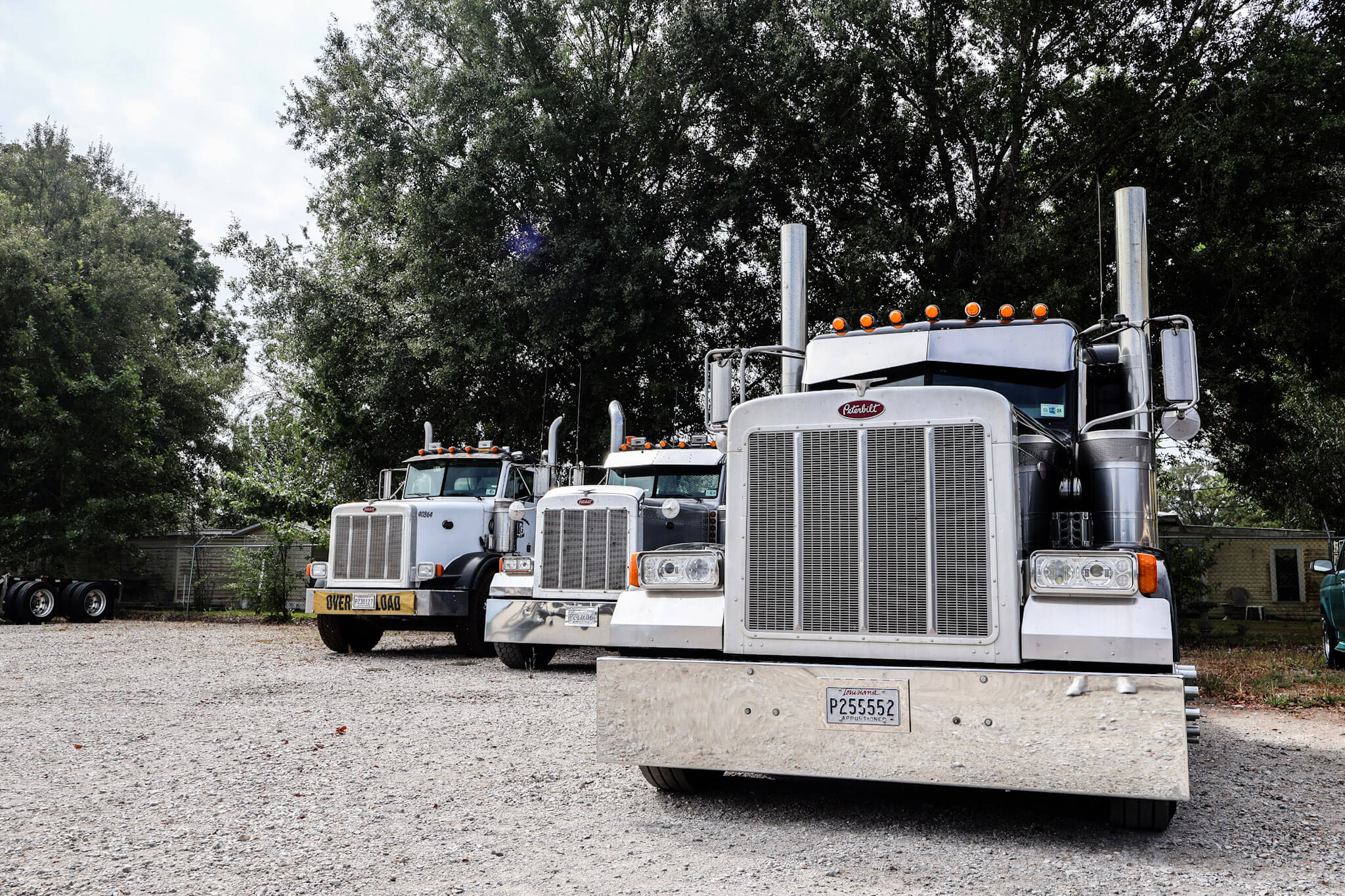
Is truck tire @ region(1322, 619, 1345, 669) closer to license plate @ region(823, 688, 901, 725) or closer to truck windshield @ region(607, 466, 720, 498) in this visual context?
truck windshield @ region(607, 466, 720, 498)

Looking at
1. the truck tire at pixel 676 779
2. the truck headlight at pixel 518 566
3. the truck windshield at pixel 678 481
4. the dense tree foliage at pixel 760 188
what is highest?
the dense tree foliage at pixel 760 188

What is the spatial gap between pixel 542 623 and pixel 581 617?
516mm

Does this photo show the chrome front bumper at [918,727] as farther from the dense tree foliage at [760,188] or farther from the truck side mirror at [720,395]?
the dense tree foliage at [760,188]

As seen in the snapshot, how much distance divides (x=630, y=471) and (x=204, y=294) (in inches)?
1506

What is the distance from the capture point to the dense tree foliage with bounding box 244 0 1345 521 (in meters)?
16.1

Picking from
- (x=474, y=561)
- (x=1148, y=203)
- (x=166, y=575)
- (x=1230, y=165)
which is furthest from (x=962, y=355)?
(x=166, y=575)

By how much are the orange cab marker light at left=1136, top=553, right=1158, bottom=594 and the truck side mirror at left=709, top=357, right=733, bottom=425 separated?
254 cm

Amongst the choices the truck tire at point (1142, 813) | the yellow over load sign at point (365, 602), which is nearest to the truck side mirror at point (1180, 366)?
the truck tire at point (1142, 813)

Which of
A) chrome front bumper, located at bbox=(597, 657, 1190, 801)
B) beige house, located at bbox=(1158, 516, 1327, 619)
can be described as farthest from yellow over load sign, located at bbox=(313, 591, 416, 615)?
beige house, located at bbox=(1158, 516, 1327, 619)

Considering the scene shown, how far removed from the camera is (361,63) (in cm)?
2117

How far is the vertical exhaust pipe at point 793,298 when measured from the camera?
740 centimetres

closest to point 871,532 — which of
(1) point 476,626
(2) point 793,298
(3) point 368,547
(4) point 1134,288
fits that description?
(2) point 793,298

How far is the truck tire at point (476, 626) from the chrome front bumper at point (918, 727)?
28.3 feet

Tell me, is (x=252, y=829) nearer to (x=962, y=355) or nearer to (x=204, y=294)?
(x=962, y=355)
